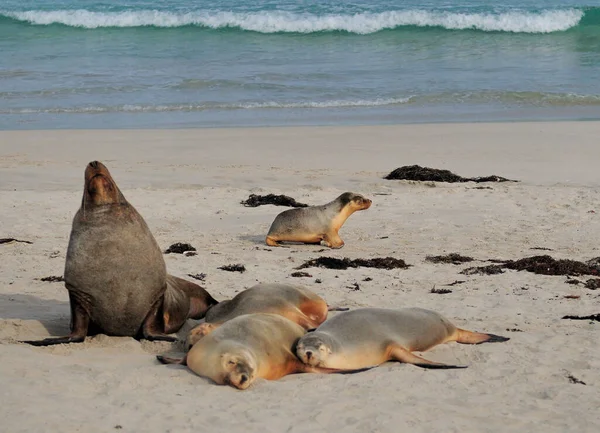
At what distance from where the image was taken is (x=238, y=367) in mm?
5188

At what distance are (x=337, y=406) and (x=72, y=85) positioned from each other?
20.9m

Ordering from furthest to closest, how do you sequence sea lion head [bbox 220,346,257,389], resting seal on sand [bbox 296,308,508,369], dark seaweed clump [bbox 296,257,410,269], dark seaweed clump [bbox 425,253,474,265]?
dark seaweed clump [bbox 425,253,474,265] → dark seaweed clump [bbox 296,257,410,269] → resting seal on sand [bbox 296,308,508,369] → sea lion head [bbox 220,346,257,389]

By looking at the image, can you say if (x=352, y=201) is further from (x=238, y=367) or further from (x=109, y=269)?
(x=238, y=367)

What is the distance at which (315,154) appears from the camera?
15328mm

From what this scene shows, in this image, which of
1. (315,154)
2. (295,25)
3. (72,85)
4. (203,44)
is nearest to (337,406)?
(315,154)

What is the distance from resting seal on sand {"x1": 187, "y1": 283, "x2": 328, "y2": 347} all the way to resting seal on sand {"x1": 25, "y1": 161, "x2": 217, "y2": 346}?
408 mm

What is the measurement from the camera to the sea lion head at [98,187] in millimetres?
6250

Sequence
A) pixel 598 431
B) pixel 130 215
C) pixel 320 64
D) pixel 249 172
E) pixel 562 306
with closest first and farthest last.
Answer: pixel 598 431, pixel 130 215, pixel 562 306, pixel 249 172, pixel 320 64

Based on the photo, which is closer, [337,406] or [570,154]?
[337,406]

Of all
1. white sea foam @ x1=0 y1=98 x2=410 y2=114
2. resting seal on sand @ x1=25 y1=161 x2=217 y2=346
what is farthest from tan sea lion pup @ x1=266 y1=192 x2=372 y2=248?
white sea foam @ x1=0 y1=98 x2=410 y2=114

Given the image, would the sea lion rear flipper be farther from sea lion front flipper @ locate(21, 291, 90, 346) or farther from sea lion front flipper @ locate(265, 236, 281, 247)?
sea lion front flipper @ locate(265, 236, 281, 247)

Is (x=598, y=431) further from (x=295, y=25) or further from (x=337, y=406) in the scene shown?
(x=295, y=25)

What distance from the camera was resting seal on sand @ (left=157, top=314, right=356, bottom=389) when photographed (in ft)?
17.1

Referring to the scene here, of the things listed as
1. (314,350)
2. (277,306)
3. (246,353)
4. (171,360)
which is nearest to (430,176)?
(277,306)
